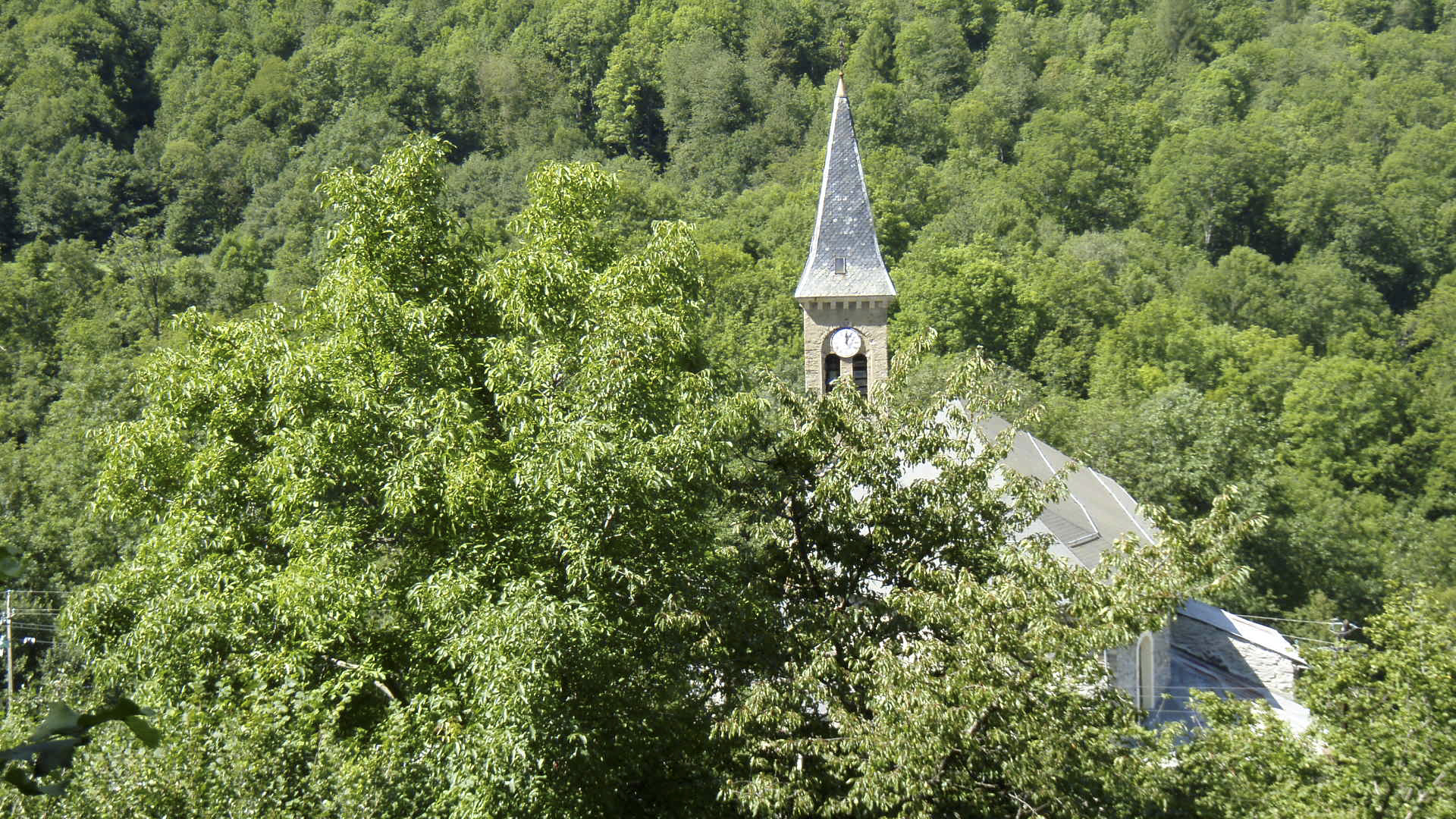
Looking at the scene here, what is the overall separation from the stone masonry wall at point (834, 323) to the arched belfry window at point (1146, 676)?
8.21 metres

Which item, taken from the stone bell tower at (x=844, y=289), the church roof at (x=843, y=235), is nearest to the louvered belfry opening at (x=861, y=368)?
the stone bell tower at (x=844, y=289)

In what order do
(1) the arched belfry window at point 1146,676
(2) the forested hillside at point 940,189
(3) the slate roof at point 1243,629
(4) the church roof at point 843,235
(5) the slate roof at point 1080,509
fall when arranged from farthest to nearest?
(2) the forested hillside at point 940,189 < (3) the slate roof at point 1243,629 < (4) the church roof at point 843,235 < (1) the arched belfry window at point 1146,676 < (5) the slate roof at point 1080,509

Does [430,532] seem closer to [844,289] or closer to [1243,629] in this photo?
[844,289]

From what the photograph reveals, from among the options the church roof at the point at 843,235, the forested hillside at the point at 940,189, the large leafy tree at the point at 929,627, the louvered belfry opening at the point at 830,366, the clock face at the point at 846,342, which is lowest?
the forested hillside at the point at 940,189

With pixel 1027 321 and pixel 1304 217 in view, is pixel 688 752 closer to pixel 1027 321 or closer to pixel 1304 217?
pixel 1027 321

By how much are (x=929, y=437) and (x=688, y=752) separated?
12.1 feet

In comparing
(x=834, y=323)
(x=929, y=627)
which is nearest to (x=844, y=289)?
(x=834, y=323)

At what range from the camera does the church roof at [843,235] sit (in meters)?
31.2

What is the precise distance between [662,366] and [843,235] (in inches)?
757

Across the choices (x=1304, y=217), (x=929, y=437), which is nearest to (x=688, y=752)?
(x=929, y=437)

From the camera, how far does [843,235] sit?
32.0m

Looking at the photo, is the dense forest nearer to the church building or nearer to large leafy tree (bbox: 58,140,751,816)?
large leafy tree (bbox: 58,140,751,816)

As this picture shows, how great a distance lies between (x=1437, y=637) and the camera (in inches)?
496

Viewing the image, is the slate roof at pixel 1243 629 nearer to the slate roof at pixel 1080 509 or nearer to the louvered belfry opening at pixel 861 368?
the slate roof at pixel 1080 509
